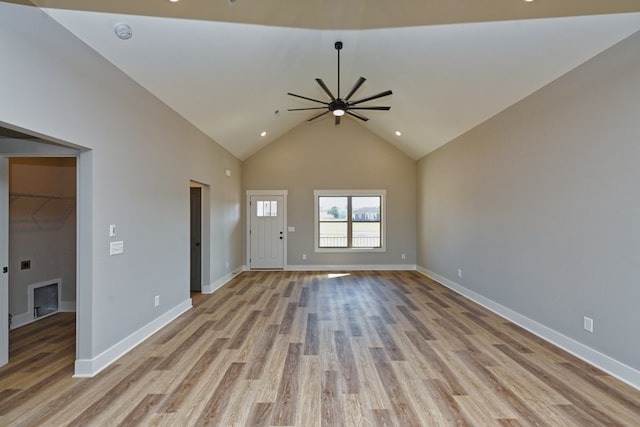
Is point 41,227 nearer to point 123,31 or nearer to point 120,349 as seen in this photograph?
point 120,349

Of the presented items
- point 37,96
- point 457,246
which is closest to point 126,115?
point 37,96

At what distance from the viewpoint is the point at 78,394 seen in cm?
248

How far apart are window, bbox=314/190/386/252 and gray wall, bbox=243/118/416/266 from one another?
0.89 ft

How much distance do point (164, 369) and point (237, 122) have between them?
4.26 m

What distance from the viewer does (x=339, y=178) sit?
8.36 m

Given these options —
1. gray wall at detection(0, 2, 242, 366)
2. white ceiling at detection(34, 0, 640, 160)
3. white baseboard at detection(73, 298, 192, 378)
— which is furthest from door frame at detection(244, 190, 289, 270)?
white baseboard at detection(73, 298, 192, 378)

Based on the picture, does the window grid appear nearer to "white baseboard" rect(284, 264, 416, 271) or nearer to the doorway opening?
"white baseboard" rect(284, 264, 416, 271)

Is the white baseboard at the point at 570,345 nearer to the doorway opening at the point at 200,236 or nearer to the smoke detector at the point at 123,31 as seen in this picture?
the doorway opening at the point at 200,236

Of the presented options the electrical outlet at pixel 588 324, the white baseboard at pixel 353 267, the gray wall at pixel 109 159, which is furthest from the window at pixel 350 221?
the electrical outlet at pixel 588 324

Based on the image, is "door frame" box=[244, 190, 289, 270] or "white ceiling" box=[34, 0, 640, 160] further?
"door frame" box=[244, 190, 289, 270]

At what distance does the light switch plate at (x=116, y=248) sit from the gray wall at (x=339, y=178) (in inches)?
205

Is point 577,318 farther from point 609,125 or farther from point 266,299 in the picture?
point 266,299

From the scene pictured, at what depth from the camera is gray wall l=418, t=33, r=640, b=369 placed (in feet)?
8.75

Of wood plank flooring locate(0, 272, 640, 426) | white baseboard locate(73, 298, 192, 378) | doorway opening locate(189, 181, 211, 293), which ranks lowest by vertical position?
wood plank flooring locate(0, 272, 640, 426)
